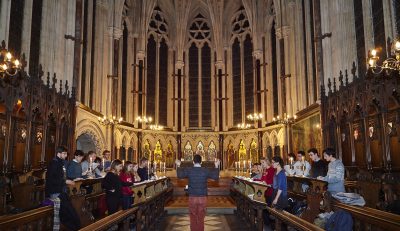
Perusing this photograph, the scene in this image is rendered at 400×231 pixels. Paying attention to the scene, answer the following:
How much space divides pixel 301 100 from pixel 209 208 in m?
10.4

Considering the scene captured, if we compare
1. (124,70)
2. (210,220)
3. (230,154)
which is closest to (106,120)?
(124,70)

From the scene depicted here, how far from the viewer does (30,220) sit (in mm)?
4152

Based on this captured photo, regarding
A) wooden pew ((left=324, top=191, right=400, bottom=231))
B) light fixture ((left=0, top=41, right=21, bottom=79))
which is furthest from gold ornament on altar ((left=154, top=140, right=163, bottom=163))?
wooden pew ((left=324, top=191, right=400, bottom=231))

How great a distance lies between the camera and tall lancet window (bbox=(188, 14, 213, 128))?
29172 mm

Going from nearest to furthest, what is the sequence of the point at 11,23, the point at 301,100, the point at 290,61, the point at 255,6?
the point at 11,23 → the point at 301,100 → the point at 290,61 → the point at 255,6

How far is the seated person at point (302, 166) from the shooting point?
1059cm

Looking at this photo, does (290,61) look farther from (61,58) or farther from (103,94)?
(61,58)

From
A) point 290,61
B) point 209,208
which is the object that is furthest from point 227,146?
point 209,208

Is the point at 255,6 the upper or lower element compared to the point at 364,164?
upper

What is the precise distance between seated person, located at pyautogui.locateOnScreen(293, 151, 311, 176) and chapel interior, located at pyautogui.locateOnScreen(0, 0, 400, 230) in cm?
48

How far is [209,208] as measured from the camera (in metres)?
13.0

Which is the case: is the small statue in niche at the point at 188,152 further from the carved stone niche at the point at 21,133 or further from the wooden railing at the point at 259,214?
the carved stone niche at the point at 21,133

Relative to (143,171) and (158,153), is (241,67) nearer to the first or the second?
(158,153)

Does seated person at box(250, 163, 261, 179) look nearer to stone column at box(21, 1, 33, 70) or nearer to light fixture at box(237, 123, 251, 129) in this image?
stone column at box(21, 1, 33, 70)
